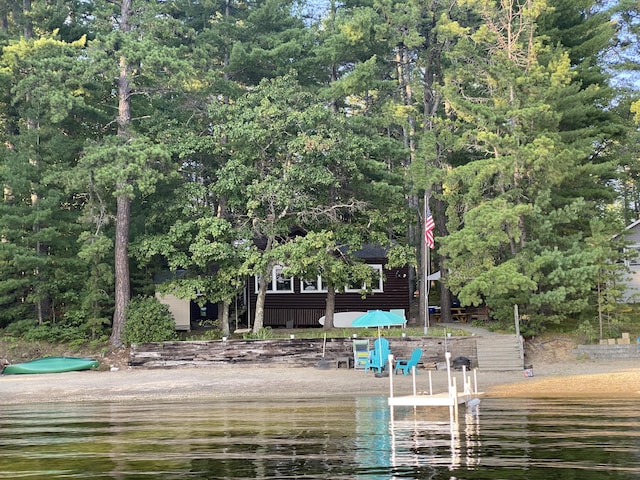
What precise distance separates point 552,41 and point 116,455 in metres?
25.2

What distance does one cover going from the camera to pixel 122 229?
2611 centimetres

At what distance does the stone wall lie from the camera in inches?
882

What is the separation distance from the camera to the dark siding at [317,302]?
30312 mm

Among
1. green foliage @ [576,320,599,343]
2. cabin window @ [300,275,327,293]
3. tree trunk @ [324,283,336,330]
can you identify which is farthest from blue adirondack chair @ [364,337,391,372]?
cabin window @ [300,275,327,293]

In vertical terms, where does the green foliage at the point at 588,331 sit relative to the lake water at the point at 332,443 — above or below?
above

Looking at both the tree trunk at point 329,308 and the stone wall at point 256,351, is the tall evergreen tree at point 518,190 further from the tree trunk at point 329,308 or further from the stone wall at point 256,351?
the tree trunk at point 329,308

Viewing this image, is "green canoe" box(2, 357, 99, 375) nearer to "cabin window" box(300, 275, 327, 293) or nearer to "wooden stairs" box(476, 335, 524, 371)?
"cabin window" box(300, 275, 327, 293)

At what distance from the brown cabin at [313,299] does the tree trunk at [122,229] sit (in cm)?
608

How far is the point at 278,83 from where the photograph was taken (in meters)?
25.9

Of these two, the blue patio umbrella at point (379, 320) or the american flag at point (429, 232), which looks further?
the american flag at point (429, 232)

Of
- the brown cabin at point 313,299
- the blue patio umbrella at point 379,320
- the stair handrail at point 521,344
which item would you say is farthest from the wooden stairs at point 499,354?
the brown cabin at point 313,299

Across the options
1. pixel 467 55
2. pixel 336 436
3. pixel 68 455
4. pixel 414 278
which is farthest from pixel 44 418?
pixel 414 278

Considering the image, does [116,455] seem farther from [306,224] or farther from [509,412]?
[306,224]

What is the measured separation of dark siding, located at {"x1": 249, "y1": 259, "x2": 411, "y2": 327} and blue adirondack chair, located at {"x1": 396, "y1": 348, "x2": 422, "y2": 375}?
8.64 metres
